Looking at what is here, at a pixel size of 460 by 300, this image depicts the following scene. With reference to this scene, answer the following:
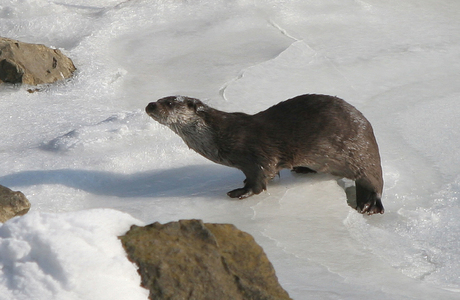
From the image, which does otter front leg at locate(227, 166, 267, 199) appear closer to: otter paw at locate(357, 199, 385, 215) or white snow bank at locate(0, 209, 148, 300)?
otter paw at locate(357, 199, 385, 215)

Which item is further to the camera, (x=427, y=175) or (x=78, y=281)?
(x=427, y=175)

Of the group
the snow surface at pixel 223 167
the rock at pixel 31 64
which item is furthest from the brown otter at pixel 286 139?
the rock at pixel 31 64

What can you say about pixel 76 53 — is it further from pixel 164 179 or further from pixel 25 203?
pixel 25 203

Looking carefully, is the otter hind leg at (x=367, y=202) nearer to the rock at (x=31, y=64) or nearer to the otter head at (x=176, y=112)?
the otter head at (x=176, y=112)

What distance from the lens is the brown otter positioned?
3.57 metres

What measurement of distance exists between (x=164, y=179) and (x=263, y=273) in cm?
160

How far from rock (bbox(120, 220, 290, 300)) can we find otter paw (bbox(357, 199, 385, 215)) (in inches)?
53.2

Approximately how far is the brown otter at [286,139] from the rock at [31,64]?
1.72m

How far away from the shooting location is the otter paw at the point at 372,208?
3.53 meters

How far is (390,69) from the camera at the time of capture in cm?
552

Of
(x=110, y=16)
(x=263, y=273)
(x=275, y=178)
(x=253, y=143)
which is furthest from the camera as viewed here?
(x=110, y=16)

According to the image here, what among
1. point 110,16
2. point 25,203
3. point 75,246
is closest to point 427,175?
point 25,203

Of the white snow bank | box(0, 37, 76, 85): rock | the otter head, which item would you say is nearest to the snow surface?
the white snow bank

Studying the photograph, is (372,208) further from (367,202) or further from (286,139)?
(286,139)
